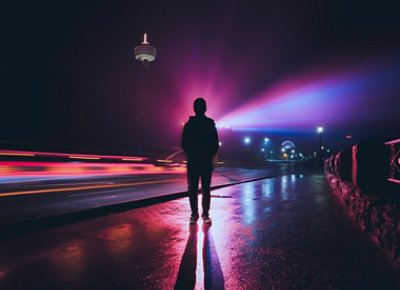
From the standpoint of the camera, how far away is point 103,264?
3.23 meters

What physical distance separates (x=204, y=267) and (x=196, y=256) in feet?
1.36

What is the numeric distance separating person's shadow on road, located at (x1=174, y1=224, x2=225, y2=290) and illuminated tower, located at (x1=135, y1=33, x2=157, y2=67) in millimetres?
82536

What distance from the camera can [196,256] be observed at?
357 cm

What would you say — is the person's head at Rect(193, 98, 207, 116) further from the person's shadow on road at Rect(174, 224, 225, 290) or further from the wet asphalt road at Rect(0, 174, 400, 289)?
A: the person's shadow on road at Rect(174, 224, 225, 290)

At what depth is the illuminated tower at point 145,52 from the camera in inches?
3189

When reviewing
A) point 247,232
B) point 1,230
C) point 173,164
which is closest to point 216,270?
point 247,232

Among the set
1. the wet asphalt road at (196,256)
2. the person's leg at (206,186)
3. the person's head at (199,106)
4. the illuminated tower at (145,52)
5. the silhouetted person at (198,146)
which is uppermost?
the illuminated tower at (145,52)

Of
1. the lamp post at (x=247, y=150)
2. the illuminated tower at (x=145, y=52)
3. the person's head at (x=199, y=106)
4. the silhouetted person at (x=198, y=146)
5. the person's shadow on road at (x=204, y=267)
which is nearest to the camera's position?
the person's shadow on road at (x=204, y=267)

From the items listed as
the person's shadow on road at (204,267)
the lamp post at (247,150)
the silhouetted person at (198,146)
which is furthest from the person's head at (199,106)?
the lamp post at (247,150)

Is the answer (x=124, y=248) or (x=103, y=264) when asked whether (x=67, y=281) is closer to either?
(x=103, y=264)

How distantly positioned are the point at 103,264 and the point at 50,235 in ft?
5.85

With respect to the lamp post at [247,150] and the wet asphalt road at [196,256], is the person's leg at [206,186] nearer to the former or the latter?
the wet asphalt road at [196,256]

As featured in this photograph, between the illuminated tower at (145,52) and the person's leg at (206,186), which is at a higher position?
the illuminated tower at (145,52)

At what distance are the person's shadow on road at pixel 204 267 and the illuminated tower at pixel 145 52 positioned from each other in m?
82.5
